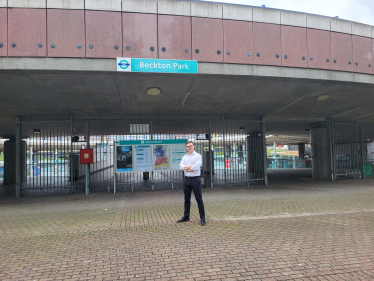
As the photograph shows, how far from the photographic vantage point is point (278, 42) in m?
7.87

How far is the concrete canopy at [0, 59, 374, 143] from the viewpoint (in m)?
7.32

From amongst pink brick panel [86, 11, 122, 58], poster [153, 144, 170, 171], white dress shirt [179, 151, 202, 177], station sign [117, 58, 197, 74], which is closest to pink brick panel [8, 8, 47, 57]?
pink brick panel [86, 11, 122, 58]

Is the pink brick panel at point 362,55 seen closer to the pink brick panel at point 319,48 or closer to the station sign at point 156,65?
the pink brick panel at point 319,48

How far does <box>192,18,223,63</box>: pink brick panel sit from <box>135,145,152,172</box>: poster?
4177 millimetres

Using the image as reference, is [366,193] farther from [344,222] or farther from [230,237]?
[230,237]

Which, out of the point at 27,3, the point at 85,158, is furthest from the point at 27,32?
the point at 85,158

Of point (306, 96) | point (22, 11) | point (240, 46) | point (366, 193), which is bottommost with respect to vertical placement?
point (366, 193)

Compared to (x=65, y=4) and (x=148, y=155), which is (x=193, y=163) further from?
(x=65, y=4)

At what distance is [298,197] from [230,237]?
4941mm

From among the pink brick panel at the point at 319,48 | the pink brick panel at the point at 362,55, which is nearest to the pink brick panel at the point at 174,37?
the pink brick panel at the point at 319,48

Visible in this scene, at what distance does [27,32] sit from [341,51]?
29.8 ft

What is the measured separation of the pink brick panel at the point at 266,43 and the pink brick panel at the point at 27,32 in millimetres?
5721

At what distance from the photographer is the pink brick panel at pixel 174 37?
23.6ft

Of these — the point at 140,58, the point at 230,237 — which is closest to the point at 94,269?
the point at 230,237
